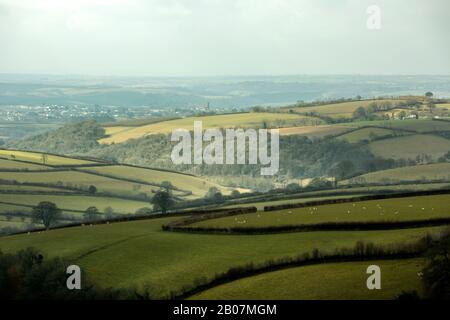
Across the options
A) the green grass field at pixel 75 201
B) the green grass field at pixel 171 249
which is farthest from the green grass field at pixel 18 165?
the green grass field at pixel 171 249

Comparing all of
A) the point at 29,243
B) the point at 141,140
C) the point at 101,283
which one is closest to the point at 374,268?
the point at 101,283

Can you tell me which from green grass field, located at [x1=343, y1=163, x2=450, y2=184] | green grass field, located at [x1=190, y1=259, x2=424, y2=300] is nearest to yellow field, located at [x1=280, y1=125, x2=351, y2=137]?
green grass field, located at [x1=343, y1=163, x2=450, y2=184]

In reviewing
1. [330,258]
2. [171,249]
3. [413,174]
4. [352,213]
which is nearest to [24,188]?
[413,174]

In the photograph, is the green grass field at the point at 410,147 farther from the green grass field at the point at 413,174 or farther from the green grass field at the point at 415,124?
the green grass field at the point at 413,174

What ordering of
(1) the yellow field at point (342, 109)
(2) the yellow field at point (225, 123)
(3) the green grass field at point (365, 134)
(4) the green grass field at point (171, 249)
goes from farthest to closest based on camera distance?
(1) the yellow field at point (342, 109) → (2) the yellow field at point (225, 123) → (3) the green grass field at point (365, 134) → (4) the green grass field at point (171, 249)

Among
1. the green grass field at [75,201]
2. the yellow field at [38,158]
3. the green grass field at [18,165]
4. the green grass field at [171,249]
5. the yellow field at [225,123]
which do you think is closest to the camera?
the green grass field at [171,249]

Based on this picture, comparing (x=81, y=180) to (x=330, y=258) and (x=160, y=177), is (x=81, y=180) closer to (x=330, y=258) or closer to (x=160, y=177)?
(x=160, y=177)
